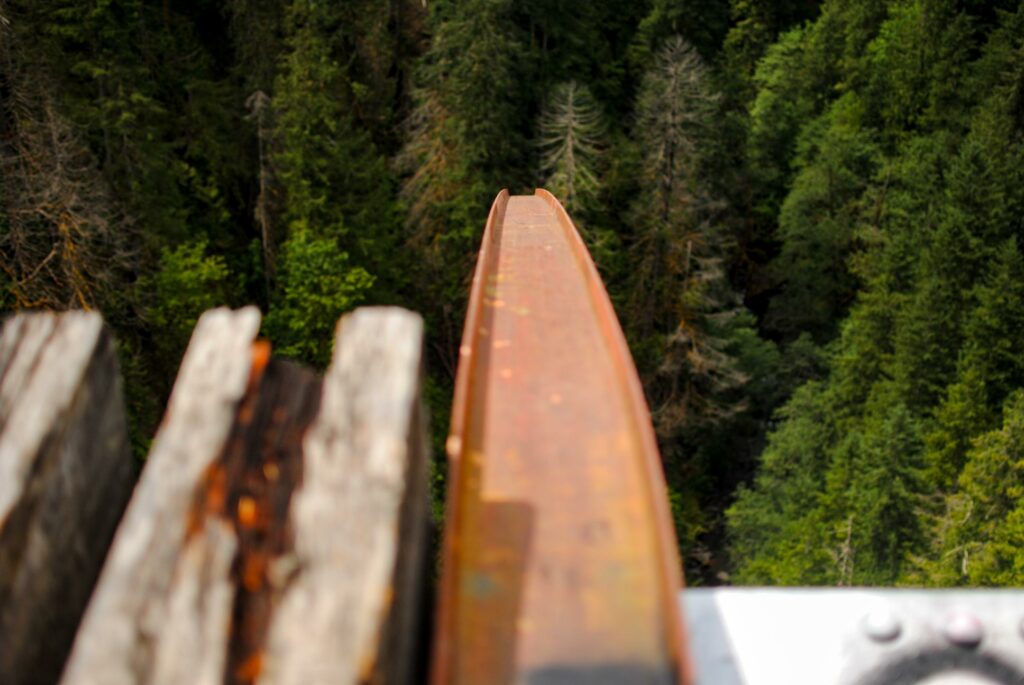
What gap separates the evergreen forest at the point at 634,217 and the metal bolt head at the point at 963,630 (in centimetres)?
1749

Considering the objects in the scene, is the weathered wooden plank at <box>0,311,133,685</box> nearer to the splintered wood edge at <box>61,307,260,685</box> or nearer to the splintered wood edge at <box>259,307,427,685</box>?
the splintered wood edge at <box>61,307,260,685</box>

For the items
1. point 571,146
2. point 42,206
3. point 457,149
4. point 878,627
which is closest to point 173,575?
point 878,627

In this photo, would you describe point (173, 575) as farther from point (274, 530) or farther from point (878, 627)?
point (878, 627)

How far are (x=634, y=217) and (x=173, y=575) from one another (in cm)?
2743

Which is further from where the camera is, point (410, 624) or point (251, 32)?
point (251, 32)

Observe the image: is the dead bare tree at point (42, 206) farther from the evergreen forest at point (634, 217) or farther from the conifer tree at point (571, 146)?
the conifer tree at point (571, 146)

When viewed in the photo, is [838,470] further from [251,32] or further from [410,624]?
[410,624]

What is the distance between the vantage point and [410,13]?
31.9m

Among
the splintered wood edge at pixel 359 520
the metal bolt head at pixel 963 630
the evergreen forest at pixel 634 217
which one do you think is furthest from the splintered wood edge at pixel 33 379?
the evergreen forest at pixel 634 217

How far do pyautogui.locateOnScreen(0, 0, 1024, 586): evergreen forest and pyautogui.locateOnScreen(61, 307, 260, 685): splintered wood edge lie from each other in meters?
17.7

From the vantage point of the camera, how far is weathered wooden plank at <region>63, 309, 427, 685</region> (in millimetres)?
Answer: 1142

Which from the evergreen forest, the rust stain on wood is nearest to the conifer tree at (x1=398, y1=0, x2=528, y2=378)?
the evergreen forest

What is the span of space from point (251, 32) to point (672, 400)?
1627cm

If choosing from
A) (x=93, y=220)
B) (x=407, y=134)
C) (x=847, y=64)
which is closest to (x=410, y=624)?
(x=93, y=220)
